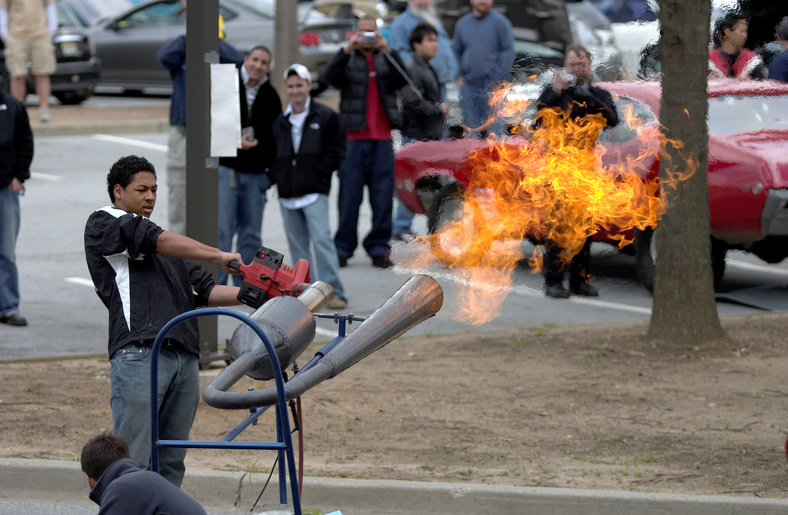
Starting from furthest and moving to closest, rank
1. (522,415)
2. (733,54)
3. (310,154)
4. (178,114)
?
(178,114), (310,154), (733,54), (522,415)

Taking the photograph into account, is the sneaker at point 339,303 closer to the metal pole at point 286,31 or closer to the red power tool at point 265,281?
the red power tool at point 265,281

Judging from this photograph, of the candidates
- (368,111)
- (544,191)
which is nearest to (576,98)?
(544,191)

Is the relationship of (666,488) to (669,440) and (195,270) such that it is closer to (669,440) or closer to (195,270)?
(669,440)

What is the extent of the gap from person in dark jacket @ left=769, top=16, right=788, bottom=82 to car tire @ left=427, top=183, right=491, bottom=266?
233cm

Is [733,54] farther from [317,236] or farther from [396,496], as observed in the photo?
[396,496]

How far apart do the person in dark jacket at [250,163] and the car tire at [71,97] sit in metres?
11.2

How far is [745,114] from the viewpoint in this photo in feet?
30.3

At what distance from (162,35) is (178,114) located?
10.5 metres

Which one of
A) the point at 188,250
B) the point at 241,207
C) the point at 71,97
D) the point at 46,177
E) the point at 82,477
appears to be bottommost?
the point at 46,177

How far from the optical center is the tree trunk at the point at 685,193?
8.53 metres

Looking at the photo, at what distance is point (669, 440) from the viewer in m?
6.81

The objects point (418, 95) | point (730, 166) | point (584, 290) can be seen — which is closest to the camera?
point (730, 166)

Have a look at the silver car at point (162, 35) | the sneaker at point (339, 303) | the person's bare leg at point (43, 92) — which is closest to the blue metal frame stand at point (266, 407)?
the sneaker at point (339, 303)

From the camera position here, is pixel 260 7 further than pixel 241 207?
Yes
